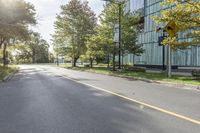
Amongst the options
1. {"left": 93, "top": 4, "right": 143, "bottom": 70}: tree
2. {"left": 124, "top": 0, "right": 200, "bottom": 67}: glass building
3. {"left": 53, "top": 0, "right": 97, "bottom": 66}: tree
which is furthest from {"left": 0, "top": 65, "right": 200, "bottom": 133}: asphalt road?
{"left": 53, "top": 0, "right": 97, "bottom": 66}: tree

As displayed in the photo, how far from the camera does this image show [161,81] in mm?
21125

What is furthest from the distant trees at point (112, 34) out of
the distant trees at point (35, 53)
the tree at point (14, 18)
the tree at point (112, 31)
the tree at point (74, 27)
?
the distant trees at point (35, 53)

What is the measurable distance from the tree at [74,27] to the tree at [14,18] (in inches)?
848

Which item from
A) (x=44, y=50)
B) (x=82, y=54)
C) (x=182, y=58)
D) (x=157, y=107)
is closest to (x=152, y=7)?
(x=182, y=58)

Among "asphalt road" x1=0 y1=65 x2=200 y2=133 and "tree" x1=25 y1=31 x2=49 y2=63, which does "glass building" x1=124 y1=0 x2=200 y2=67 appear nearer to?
"asphalt road" x1=0 y1=65 x2=200 y2=133

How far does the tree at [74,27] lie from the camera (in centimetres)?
6197

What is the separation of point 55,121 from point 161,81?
13996mm

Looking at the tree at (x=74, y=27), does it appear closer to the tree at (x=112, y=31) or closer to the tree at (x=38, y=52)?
the tree at (x=112, y=31)

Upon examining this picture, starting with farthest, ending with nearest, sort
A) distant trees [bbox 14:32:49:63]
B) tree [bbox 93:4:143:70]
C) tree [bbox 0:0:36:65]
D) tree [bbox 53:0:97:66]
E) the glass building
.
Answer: distant trees [bbox 14:32:49:63]
tree [bbox 53:0:97:66]
the glass building
tree [bbox 93:4:143:70]
tree [bbox 0:0:36:65]

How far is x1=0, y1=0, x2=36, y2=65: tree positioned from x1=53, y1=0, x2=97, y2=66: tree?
2154 cm

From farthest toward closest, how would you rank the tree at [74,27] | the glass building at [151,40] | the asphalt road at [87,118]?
the tree at [74,27] → the glass building at [151,40] → the asphalt road at [87,118]

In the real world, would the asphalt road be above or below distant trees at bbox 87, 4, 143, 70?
below

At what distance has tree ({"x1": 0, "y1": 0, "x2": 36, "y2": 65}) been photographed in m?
33.0

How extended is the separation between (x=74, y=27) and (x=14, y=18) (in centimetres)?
2825
